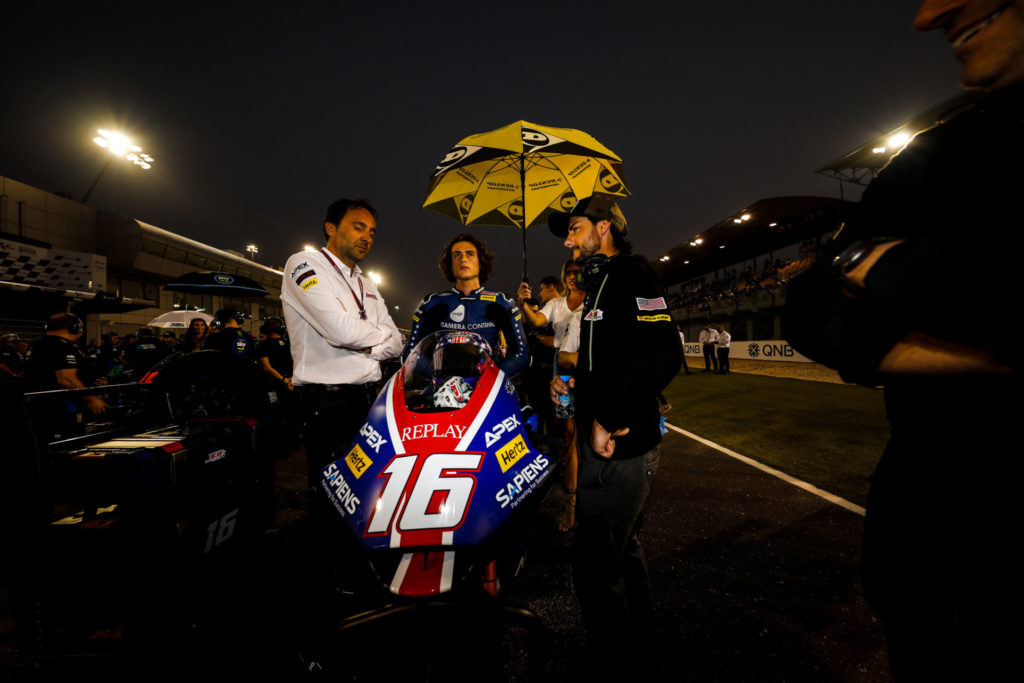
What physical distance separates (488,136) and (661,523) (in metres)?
4.46

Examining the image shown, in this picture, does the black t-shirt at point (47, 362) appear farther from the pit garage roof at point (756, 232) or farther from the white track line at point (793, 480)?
the pit garage roof at point (756, 232)

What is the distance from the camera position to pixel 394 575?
141 cm

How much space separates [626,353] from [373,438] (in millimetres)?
1145

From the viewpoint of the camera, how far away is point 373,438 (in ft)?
5.78

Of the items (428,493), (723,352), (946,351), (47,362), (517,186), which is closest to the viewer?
(946,351)

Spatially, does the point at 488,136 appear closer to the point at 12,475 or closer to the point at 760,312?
the point at 12,475

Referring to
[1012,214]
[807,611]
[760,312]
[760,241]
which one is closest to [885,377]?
[1012,214]

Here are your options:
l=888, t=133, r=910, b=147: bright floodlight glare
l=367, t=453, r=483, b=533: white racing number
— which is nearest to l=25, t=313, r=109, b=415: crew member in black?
l=367, t=453, r=483, b=533: white racing number

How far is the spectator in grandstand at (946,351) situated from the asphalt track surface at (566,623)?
1.16 meters

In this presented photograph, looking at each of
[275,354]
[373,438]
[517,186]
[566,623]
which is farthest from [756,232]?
[373,438]

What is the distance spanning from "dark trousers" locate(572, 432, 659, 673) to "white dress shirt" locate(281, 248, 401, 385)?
142 centimetres

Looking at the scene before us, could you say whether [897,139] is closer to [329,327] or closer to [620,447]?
[620,447]

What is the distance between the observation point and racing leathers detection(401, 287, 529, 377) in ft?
12.2

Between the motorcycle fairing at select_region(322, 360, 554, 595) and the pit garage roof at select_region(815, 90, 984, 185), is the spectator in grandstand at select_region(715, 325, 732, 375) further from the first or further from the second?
the motorcycle fairing at select_region(322, 360, 554, 595)
